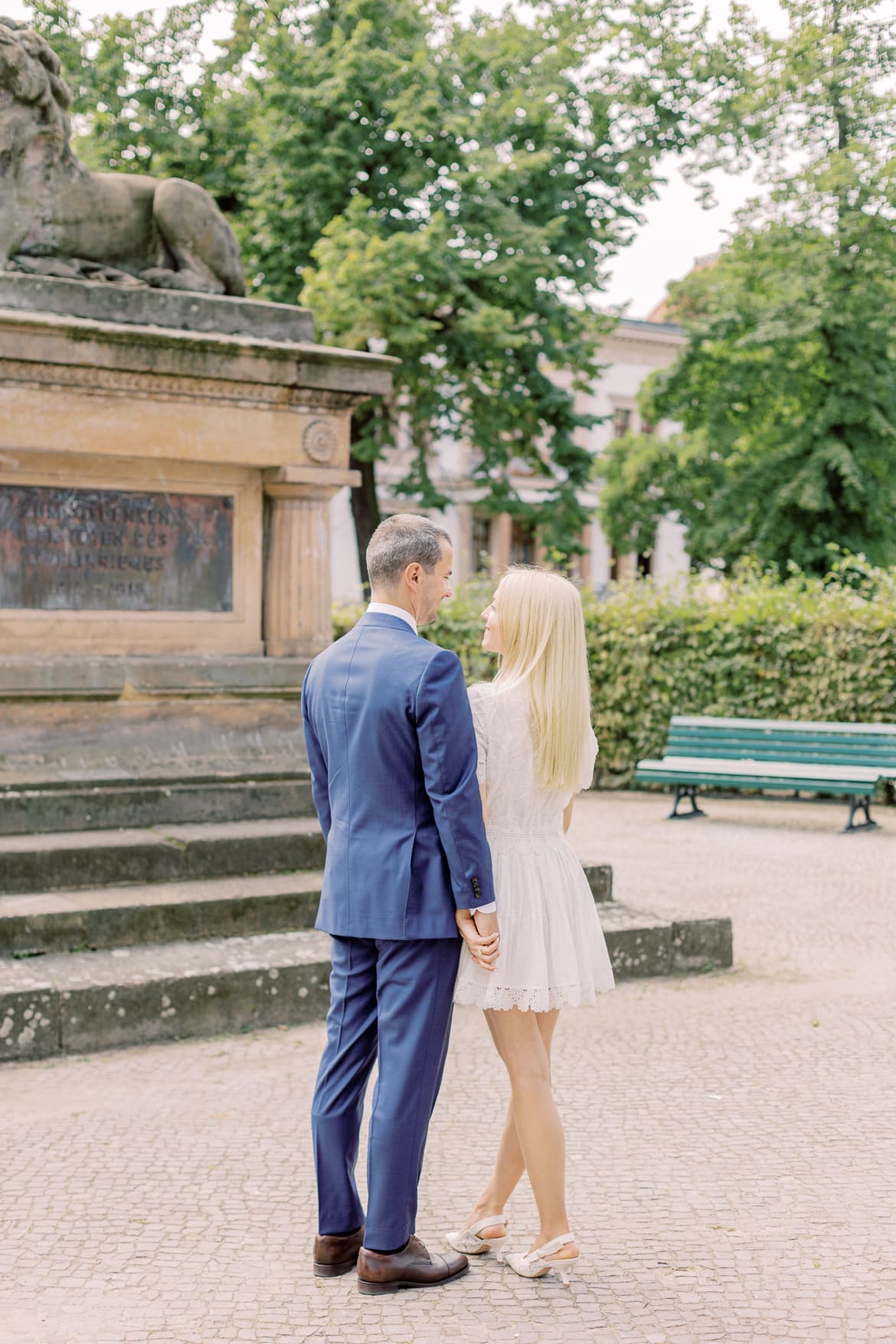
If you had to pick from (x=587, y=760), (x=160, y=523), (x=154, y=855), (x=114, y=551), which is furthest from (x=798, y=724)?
(x=587, y=760)

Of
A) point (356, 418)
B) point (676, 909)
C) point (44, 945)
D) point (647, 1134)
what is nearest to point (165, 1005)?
point (44, 945)

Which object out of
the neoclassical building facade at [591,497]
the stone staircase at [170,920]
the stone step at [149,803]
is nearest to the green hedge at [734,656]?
the stone staircase at [170,920]

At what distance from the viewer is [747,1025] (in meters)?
6.02

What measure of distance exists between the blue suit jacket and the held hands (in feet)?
0.09

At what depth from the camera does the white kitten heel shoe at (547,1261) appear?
3.53m

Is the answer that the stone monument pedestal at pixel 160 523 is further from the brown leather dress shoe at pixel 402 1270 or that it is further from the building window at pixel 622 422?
the building window at pixel 622 422

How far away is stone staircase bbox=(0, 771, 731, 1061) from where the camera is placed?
18.1ft

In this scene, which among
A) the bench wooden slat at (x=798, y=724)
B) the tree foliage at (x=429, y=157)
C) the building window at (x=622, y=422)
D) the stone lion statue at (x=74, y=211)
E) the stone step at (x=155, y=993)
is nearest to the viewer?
the stone step at (x=155, y=993)

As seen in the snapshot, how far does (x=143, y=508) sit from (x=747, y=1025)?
423 centimetres

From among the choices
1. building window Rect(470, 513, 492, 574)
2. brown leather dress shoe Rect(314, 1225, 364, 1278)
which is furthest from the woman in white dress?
building window Rect(470, 513, 492, 574)

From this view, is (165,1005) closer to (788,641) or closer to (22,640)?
(22,640)

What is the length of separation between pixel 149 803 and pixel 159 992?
181 centimetres

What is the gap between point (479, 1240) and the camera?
12.2 feet

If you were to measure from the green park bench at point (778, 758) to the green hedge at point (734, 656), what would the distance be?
2.31 feet
